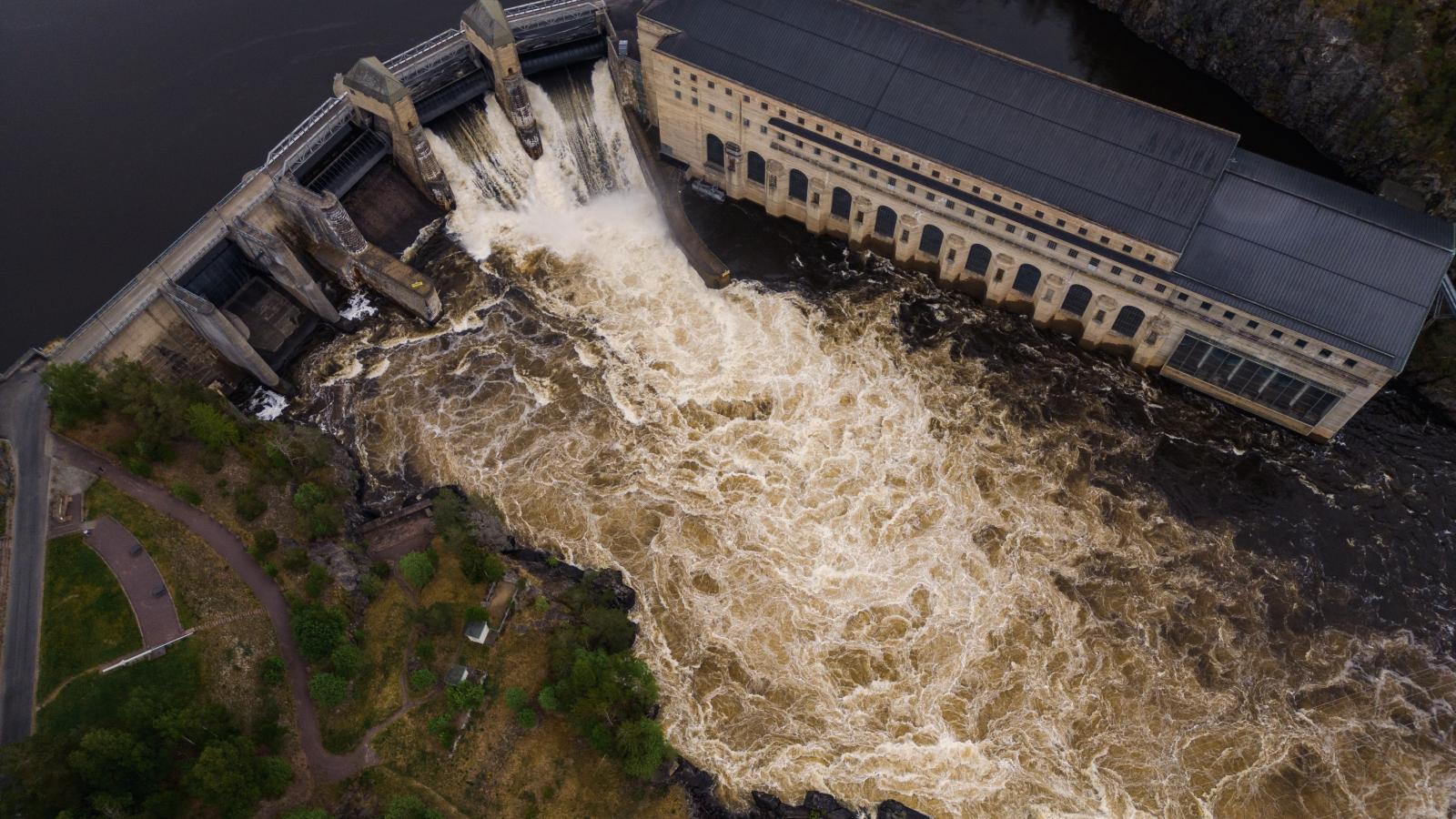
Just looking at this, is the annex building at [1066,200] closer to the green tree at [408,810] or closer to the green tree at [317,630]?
the green tree at [317,630]

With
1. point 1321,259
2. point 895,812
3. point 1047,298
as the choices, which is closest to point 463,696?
point 895,812

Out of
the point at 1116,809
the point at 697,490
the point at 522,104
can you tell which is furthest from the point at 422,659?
the point at 522,104

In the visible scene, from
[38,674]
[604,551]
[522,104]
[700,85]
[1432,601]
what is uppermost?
[700,85]

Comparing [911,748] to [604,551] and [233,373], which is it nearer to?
[604,551]

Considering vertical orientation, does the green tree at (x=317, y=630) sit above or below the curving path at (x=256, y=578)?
above

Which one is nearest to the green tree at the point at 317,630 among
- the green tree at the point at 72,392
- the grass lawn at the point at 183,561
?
the grass lawn at the point at 183,561

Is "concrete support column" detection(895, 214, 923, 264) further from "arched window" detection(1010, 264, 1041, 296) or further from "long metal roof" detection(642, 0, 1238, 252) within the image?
"arched window" detection(1010, 264, 1041, 296)

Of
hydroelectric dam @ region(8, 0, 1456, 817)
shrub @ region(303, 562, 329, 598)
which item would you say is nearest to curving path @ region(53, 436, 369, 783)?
shrub @ region(303, 562, 329, 598)
